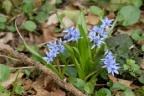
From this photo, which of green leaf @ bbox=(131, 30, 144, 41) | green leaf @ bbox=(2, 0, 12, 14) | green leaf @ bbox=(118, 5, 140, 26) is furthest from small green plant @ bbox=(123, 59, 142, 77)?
green leaf @ bbox=(2, 0, 12, 14)

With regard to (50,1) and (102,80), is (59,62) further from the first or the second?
(50,1)

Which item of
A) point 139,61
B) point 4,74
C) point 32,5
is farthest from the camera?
point 32,5

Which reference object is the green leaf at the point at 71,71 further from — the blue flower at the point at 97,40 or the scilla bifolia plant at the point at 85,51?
the blue flower at the point at 97,40

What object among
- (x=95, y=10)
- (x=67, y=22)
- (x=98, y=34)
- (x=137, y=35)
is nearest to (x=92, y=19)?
(x=95, y=10)

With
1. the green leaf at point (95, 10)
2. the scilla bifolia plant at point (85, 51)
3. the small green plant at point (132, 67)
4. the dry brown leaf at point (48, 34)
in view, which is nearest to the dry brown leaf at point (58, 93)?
the scilla bifolia plant at point (85, 51)

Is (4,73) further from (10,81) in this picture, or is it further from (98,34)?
(98,34)

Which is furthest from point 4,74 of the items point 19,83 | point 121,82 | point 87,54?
point 121,82
